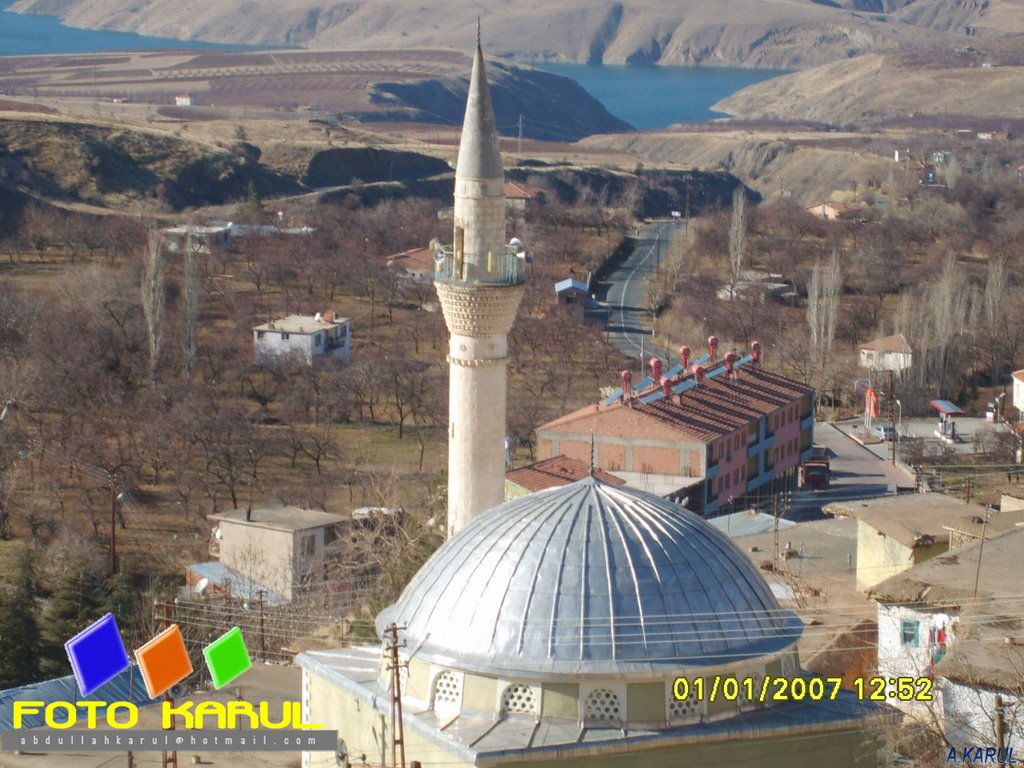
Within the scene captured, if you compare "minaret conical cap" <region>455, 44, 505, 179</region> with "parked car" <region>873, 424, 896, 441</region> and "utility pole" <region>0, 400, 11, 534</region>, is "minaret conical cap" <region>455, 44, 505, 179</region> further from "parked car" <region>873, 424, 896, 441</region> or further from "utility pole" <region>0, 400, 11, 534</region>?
"parked car" <region>873, 424, 896, 441</region>

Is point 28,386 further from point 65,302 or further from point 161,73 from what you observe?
point 161,73

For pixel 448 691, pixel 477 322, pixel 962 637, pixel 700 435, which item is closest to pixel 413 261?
pixel 700 435

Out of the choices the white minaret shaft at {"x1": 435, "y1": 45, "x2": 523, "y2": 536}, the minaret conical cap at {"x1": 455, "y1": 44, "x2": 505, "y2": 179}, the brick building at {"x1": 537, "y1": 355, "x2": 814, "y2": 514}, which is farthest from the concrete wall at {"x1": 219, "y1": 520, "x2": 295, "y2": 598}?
the minaret conical cap at {"x1": 455, "y1": 44, "x2": 505, "y2": 179}

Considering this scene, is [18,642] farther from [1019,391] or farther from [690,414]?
[1019,391]

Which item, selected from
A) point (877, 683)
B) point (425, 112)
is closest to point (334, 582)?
point (877, 683)

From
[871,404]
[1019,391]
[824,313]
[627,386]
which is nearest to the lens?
[627,386]
